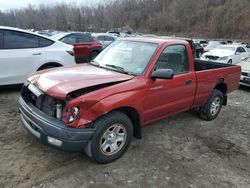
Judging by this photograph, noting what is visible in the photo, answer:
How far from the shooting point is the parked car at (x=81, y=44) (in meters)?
12.5

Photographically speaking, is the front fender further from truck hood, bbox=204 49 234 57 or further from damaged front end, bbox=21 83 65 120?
truck hood, bbox=204 49 234 57

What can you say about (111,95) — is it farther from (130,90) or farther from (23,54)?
(23,54)

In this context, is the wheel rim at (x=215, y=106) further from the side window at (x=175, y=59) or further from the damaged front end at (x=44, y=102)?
the damaged front end at (x=44, y=102)

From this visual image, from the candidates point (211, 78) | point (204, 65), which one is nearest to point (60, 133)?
point (211, 78)

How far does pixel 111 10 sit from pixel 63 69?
78245mm

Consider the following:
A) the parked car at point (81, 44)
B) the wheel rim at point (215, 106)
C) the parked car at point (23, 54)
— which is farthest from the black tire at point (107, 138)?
the parked car at point (81, 44)

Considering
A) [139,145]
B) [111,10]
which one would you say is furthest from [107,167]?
[111,10]

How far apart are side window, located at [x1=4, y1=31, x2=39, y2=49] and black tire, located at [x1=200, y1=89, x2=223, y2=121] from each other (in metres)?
4.43

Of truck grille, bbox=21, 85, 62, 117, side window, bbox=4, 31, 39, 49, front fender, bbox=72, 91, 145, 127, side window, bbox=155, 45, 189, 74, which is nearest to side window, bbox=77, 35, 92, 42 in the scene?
side window, bbox=4, 31, 39, 49

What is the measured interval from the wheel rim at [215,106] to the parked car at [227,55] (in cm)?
997

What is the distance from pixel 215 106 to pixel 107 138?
128 inches

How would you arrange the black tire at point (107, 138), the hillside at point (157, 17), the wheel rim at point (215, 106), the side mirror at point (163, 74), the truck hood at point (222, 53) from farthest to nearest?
the hillside at point (157, 17) < the truck hood at point (222, 53) < the wheel rim at point (215, 106) < the side mirror at point (163, 74) < the black tire at point (107, 138)

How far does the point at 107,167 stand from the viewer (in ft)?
12.0

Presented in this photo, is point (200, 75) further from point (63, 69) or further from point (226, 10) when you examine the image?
point (226, 10)
